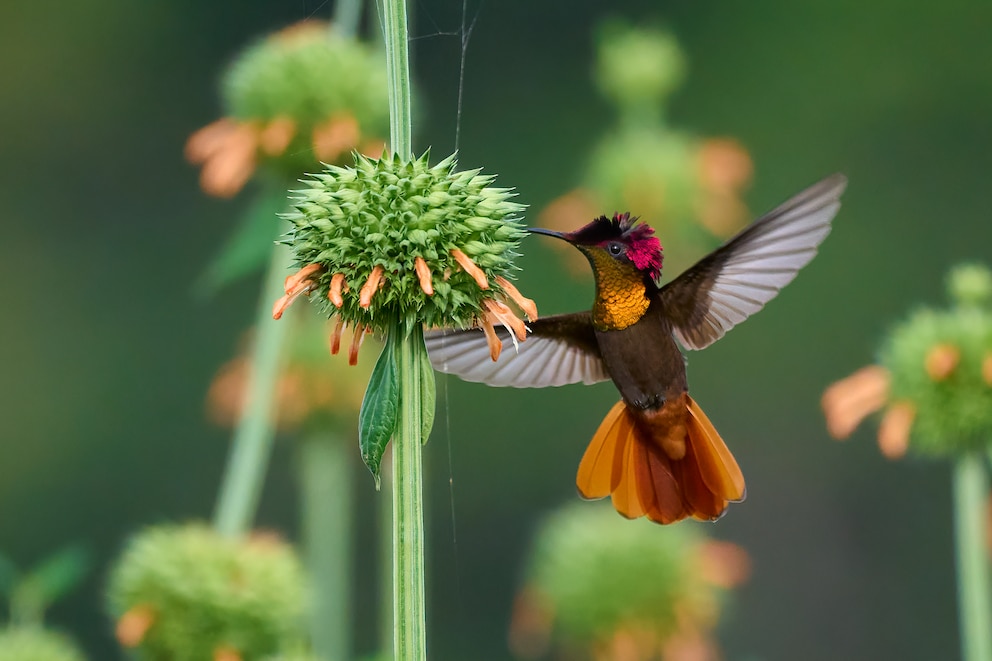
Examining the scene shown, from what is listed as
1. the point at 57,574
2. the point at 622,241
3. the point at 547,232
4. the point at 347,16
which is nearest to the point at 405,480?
the point at 547,232

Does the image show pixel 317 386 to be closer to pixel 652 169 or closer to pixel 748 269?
pixel 652 169

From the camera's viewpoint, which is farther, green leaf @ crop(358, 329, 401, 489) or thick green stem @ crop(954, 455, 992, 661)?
thick green stem @ crop(954, 455, 992, 661)

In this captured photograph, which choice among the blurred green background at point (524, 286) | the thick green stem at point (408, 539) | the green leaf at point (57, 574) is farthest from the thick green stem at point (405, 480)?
the blurred green background at point (524, 286)

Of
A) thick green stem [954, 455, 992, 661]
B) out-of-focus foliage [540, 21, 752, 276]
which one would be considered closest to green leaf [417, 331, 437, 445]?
thick green stem [954, 455, 992, 661]

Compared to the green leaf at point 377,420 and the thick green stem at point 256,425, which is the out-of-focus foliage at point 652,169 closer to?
the thick green stem at point 256,425

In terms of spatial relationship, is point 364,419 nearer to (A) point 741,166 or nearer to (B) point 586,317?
(B) point 586,317

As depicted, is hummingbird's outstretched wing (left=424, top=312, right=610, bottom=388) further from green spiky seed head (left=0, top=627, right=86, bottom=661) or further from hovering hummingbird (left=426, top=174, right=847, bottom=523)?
green spiky seed head (left=0, top=627, right=86, bottom=661)

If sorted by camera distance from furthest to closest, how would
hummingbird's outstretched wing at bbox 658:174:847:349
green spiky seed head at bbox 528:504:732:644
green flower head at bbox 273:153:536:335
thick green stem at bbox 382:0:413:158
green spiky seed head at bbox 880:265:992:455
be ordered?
green spiky seed head at bbox 528:504:732:644, green spiky seed head at bbox 880:265:992:455, hummingbird's outstretched wing at bbox 658:174:847:349, green flower head at bbox 273:153:536:335, thick green stem at bbox 382:0:413:158
